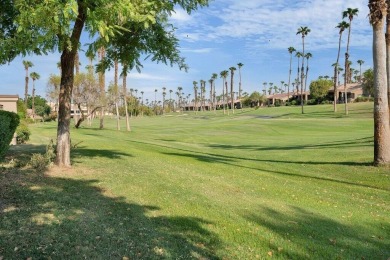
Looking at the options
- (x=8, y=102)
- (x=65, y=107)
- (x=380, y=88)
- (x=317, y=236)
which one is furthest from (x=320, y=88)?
(x=317, y=236)

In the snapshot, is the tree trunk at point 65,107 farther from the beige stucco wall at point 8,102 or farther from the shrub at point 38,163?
the beige stucco wall at point 8,102

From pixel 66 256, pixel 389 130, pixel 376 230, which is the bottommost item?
pixel 376 230

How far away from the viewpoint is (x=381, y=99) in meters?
17.5

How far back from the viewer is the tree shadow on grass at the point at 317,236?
24.3 feet

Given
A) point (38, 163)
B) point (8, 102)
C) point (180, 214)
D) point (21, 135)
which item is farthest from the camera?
point (8, 102)

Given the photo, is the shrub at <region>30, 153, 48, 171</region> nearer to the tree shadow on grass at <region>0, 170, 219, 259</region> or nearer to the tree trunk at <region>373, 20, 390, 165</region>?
the tree shadow on grass at <region>0, 170, 219, 259</region>

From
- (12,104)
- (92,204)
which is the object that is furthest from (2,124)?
(12,104)

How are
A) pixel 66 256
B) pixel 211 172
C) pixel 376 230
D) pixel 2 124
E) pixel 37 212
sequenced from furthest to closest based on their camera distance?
pixel 211 172
pixel 2 124
pixel 376 230
pixel 37 212
pixel 66 256

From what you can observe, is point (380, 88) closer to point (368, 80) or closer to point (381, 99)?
point (381, 99)

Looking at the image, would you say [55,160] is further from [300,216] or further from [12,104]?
[12,104]

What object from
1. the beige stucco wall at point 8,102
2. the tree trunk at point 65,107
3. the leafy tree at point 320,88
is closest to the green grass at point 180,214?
the tree trunk at point 65,107

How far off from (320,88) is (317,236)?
10476cm

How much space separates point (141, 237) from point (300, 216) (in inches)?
176

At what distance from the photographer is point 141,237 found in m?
7.19
